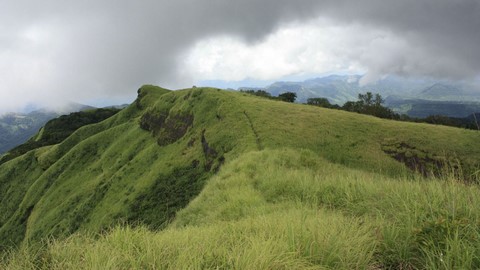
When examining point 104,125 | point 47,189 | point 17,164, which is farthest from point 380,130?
point 17,164

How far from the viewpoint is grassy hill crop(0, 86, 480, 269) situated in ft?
15.8

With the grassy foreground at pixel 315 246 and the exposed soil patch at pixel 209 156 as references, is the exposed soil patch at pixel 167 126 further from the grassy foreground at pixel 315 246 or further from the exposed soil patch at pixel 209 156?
the grassy foreground at pixel 315 246

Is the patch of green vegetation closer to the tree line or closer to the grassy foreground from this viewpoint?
the tree line

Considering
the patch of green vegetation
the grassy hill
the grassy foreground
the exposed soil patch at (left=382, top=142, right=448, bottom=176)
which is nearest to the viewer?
the grassy foreground

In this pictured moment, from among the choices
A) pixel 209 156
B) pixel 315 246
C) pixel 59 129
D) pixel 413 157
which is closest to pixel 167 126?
pixel 209 156

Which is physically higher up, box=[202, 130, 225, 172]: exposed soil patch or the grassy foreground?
the grassy foreground

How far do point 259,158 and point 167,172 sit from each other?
31.9 meters

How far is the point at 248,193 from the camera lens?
1234 centimetres

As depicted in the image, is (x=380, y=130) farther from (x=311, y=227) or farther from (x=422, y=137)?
(x=311, y=227)

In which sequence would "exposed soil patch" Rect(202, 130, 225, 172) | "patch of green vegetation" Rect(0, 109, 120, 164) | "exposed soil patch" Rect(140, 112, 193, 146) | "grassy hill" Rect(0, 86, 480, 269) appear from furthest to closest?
"patch of green vegetation" Rect(0, 109, 120, 164) → "exposed soil patch" Rect(140, 112, 193, 146) → "exposed soil patch" Rect(202, 130, 225, 172) → "grassy hill" Rect(0, 86, 480, 269)

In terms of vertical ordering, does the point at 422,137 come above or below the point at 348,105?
below

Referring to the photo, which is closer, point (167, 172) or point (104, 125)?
point (167, 172)

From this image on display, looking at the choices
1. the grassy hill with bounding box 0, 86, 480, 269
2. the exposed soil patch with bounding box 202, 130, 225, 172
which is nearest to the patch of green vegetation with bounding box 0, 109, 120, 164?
the grassy hill with bounding box 0, 86, 480, 269

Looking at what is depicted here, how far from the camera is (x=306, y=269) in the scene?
4.18 meters
